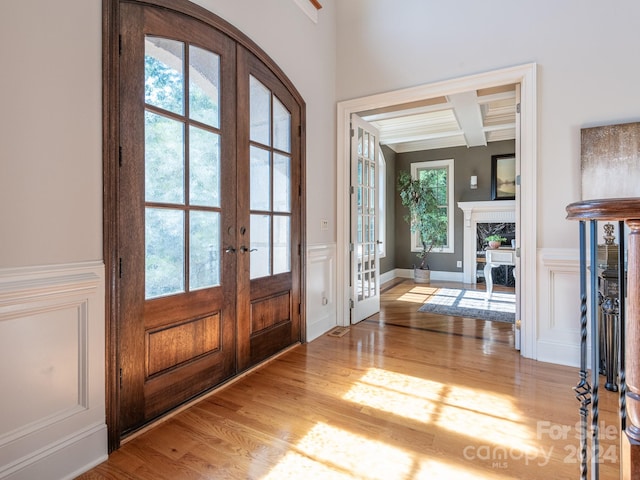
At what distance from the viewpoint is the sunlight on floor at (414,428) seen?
150cm

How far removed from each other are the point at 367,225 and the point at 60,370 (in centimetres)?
313

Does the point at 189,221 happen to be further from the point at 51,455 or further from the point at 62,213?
the point at 51,455

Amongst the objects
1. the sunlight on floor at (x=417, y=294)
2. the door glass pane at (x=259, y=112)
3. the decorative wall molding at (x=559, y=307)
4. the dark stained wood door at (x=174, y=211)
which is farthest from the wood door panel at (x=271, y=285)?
the sunlight on floor at (x=417, y=294)

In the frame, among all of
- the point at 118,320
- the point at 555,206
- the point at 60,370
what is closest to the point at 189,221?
the point at 118,320

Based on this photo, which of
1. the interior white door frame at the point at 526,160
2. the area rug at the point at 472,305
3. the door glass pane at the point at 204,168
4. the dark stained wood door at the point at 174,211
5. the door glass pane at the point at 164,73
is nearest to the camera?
the dark stained wood door at the point at 174,211

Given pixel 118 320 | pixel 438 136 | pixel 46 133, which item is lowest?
pixel 118 320

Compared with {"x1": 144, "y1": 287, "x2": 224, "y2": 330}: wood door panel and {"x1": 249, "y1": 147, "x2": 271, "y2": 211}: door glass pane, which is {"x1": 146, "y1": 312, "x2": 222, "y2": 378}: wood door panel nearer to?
{"x1": 144, "y1": 287, "x2": 224, "y2": 330}: wood door panel

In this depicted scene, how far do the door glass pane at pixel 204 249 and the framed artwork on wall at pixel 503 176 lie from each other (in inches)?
232

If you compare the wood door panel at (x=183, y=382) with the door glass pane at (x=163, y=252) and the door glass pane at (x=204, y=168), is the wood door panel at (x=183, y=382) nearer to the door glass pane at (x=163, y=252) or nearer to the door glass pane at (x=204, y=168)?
the door glass pane at (x=163, y=252)

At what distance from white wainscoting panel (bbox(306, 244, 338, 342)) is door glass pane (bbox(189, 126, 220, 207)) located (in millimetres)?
1222

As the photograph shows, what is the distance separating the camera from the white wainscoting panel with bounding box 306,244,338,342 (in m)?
3.27

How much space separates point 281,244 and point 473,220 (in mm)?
5009

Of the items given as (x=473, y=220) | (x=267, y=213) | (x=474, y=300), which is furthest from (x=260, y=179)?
(x=473, y=220)

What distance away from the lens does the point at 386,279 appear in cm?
691
